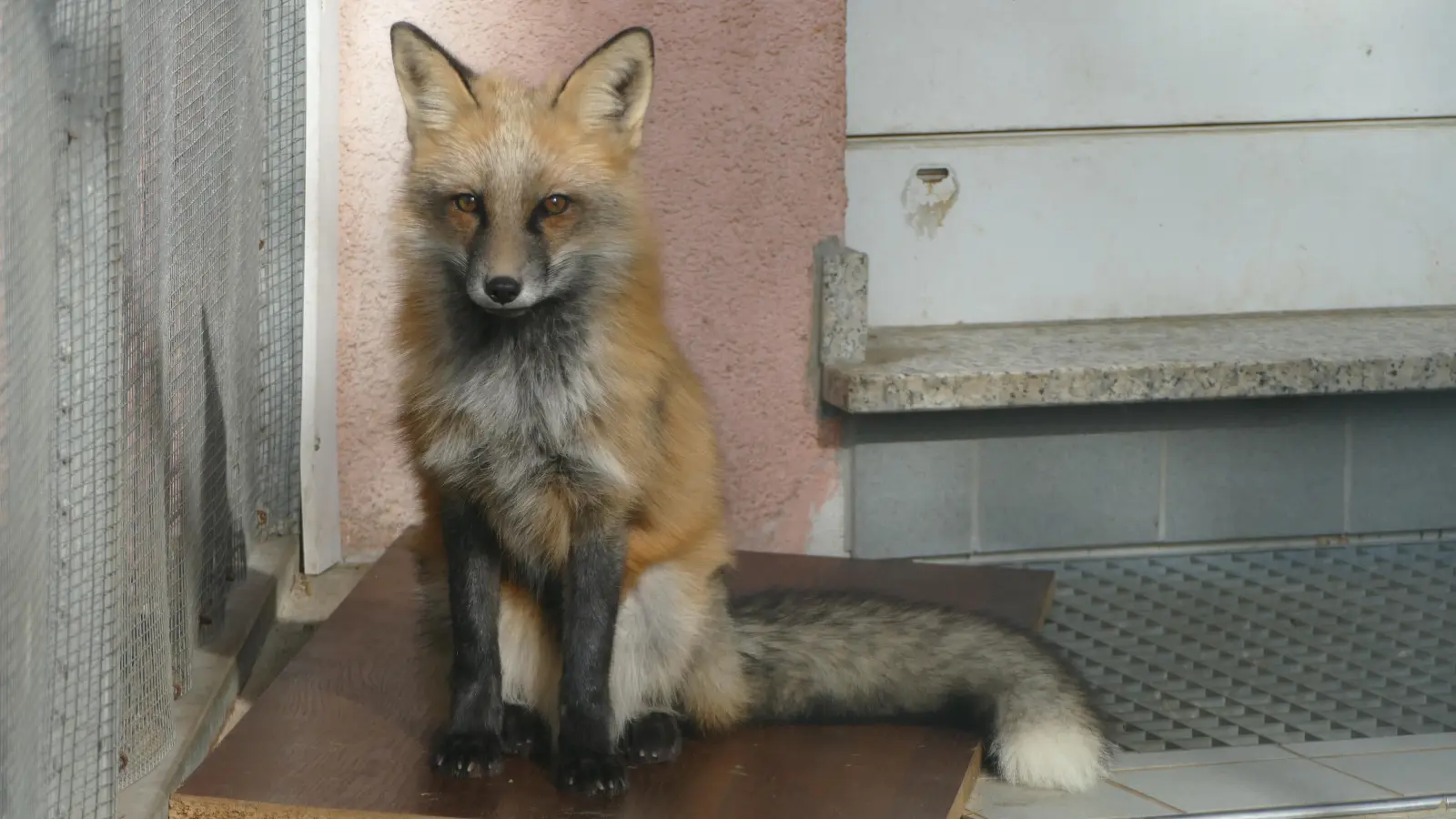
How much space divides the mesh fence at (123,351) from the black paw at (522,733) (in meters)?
0.55

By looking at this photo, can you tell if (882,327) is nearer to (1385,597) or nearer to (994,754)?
(1385,597)

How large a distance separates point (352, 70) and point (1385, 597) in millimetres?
2587

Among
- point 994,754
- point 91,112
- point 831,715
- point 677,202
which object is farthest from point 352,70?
point 994,754

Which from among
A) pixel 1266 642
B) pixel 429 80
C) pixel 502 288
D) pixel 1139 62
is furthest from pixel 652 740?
pixel 1139 62

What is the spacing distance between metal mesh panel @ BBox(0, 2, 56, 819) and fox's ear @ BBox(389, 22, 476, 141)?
1.77 feet

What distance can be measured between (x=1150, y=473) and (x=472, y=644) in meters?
2.05

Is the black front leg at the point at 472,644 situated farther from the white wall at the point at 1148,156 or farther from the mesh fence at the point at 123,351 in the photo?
the white wall at the point at 1148,156

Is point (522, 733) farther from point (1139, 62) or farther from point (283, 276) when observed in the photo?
point (1139, 62)

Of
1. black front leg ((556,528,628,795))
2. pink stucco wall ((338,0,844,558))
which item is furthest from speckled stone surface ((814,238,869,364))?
black front leg ((556,528,628,795))

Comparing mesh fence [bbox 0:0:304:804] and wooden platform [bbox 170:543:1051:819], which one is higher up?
mesh fence [bbox 0:0:304:804]

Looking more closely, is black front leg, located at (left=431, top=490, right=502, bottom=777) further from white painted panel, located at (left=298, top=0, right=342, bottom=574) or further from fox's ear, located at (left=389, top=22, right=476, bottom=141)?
white painted panel, located at (left=298, top=0, right=342, bottom=574)

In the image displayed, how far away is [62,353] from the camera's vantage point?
200 cm

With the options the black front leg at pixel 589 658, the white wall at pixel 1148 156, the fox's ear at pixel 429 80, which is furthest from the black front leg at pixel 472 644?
the white wall at pixel 1148 156

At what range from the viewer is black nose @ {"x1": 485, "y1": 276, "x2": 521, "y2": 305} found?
2.10 metres
